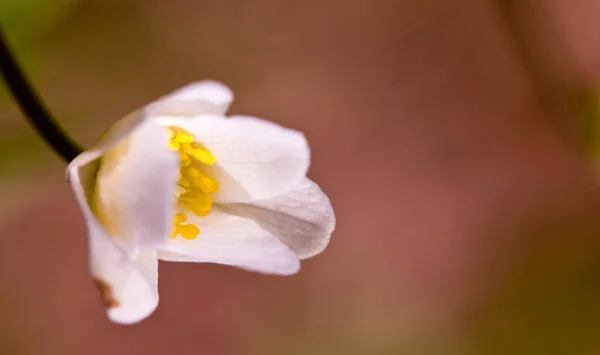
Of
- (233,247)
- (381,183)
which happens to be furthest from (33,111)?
(381,183)

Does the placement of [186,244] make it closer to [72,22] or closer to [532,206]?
[72,22]

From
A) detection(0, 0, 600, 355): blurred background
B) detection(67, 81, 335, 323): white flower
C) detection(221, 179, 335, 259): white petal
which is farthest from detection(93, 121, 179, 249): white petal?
detection(0, 0, 600, 355): blurred background

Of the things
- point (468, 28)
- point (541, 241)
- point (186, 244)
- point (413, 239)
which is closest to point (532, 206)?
point (541, 241)

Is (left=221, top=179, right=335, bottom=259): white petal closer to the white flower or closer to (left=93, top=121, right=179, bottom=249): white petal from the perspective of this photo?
the white flower

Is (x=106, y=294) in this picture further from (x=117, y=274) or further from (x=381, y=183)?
(x=381, y=183)

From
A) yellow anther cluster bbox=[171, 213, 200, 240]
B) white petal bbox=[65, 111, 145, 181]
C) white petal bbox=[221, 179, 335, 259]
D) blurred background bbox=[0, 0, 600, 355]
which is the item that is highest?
white petal bbox=[65, 111, 145, 181]

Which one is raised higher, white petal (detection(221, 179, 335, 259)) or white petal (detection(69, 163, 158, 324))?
white petal (detection(69, 163, 158, 324))
